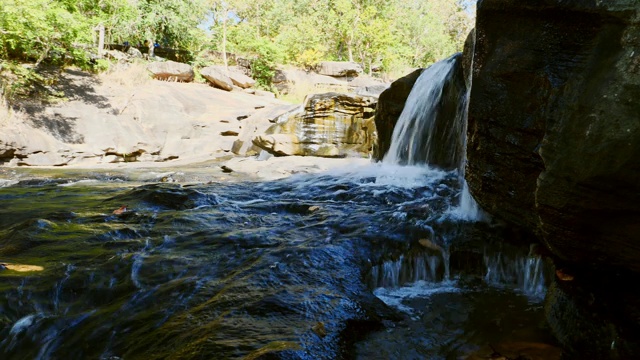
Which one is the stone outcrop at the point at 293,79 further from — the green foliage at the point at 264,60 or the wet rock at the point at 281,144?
the wet rock at the point at 281,144

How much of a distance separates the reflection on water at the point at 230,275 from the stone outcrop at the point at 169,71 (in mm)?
14670

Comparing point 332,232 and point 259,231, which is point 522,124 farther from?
point 259,231

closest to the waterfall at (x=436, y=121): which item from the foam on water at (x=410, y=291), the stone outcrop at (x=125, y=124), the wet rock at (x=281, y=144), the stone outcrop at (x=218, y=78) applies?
the foam on water at (x=410, y=291)

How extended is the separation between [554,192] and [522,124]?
0.90m

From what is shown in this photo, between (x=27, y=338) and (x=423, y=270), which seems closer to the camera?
(x=27, y=338)

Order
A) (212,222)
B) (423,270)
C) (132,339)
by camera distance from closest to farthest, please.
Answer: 1. (132,339)
2. (423,270)
3. (212,222)

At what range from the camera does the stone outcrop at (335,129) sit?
496 inches

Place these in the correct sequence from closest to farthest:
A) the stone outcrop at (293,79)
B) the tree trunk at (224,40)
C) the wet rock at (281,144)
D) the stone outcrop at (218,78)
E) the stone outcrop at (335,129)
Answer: the wet rock at (281,144)
the stone outcrop at (335,129)
the stone outcrop at (218,78)
the stone outcrop at (293,79)
the tree trunk at (224,40)

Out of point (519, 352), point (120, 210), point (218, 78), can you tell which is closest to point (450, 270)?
point (519, 352)

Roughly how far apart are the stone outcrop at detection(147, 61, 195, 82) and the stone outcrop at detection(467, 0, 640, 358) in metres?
18.7

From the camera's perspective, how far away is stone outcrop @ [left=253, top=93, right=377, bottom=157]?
12.6 meters

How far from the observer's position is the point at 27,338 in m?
2.29

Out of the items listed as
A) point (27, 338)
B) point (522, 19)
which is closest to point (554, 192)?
point (522, 19)

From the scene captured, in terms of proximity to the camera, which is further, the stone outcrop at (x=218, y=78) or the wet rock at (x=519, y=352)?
the stone outcrop at (x=218, y=78)
